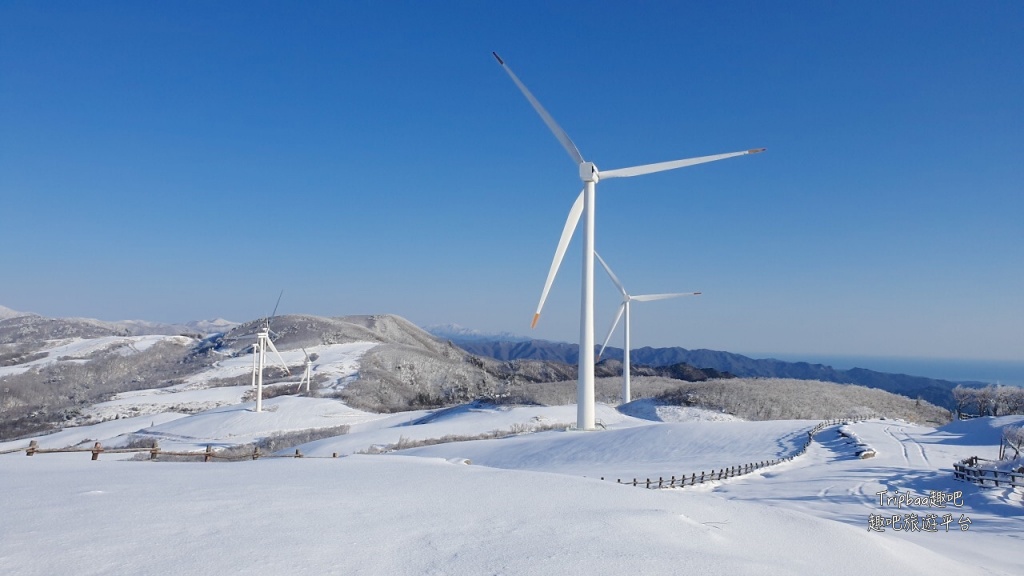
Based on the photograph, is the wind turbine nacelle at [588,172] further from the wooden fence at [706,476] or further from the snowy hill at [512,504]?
the wooden fence at [706,476]

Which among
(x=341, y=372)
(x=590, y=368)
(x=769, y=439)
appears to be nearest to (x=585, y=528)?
(x=590, y=368)

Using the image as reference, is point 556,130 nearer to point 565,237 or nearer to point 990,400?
point 565,237

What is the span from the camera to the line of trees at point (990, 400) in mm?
60250

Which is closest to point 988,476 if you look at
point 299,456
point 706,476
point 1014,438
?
point 1014,438

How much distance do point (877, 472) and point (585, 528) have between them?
20.2 meters

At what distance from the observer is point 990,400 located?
63.9m

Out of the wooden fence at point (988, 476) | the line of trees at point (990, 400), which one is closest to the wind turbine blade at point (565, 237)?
the wooden fence at point (988, 476)

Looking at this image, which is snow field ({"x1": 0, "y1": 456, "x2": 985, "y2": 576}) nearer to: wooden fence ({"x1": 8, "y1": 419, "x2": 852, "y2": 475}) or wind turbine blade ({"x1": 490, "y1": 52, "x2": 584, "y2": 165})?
wooden fence ({"x1": 8, "y1": 419, "x2": 852, "y2": 475})

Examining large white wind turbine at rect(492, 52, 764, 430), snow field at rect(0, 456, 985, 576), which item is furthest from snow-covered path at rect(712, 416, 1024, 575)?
large white wind turbine at rect(492, 52, 764, 430)

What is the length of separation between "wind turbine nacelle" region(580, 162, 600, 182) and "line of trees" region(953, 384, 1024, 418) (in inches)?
1885

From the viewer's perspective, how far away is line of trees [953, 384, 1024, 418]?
60.2 m

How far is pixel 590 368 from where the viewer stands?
34.9 m

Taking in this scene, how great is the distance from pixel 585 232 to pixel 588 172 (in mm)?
4032

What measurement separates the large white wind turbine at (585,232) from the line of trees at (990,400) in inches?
1746
